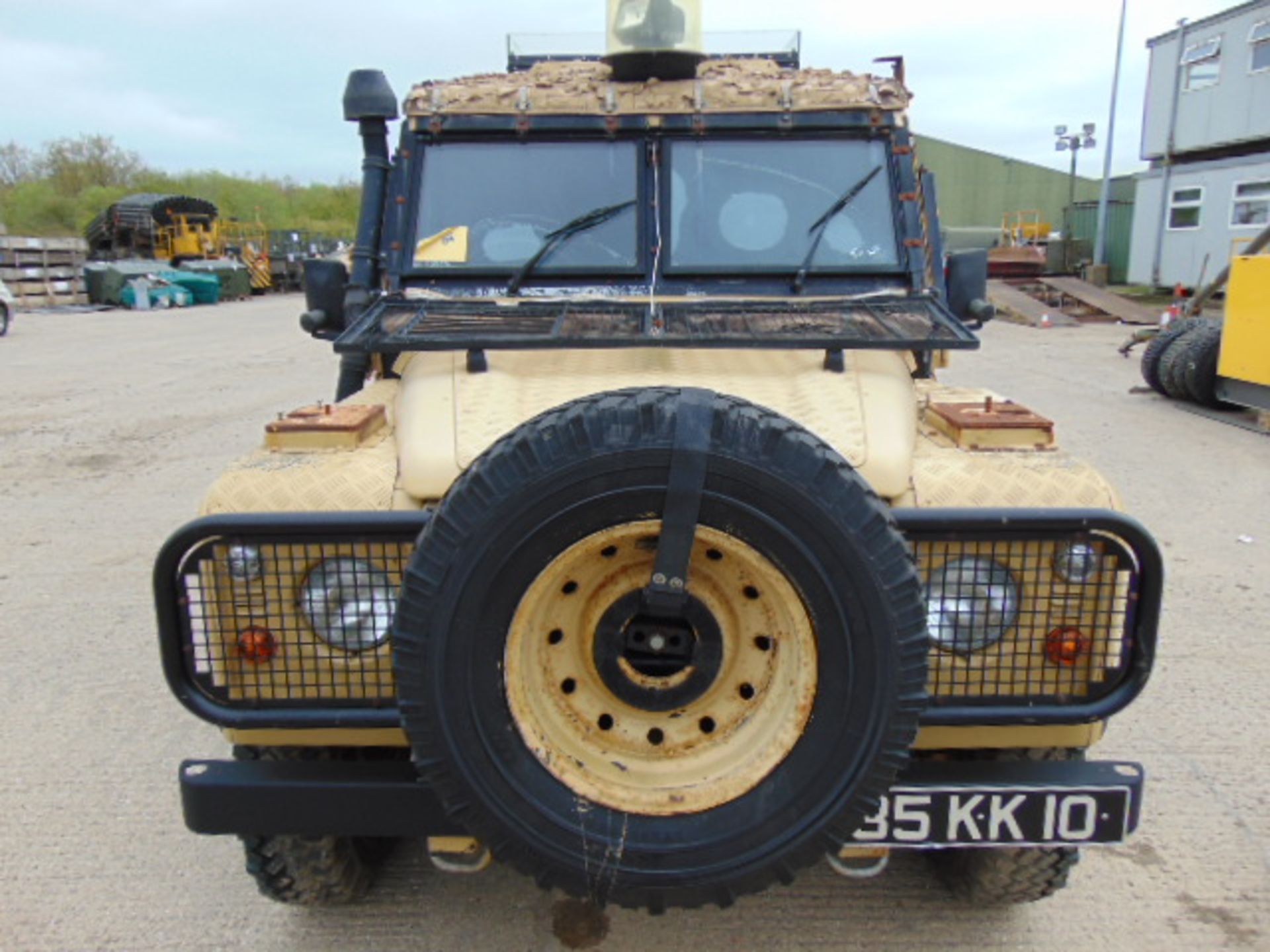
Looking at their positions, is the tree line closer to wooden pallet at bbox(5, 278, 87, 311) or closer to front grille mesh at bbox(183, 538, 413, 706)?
wooden pallet at bbox(5, 278, 87, 311)

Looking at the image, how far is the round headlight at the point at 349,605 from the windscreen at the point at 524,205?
4.79 ft

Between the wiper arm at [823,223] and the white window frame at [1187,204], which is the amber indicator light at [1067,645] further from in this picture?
the white window frame at [1187,204]

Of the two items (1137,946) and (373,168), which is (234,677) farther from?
(1137,946)

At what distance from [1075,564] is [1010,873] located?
1014 millimetres

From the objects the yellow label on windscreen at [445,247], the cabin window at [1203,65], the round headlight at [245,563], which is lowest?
the round headlight at [245,563]

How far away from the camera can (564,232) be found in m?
3.52

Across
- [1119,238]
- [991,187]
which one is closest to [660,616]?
[1119,238]

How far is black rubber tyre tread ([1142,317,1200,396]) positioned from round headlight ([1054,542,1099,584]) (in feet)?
33.9

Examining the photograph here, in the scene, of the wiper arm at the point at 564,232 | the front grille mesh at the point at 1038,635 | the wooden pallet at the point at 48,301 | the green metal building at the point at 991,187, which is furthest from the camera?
the green metal building at the point at 991,187

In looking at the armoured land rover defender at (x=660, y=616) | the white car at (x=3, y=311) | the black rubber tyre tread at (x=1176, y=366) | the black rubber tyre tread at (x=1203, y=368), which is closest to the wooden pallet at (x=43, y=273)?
the white car at (x=3, y=311)

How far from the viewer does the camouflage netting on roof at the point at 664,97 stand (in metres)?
3.64

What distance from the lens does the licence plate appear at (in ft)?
7.59

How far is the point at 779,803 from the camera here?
6.81 feet

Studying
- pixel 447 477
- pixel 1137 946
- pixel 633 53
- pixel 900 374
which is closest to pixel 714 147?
pixel 633 53
